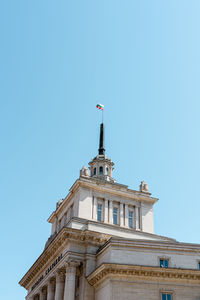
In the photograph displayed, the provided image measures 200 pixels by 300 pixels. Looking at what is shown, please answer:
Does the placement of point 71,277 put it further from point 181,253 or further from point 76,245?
point 181,253

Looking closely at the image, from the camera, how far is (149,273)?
135 feet

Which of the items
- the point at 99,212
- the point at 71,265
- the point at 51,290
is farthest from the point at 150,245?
the point at 51,290

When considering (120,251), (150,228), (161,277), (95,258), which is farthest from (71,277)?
(150,228)

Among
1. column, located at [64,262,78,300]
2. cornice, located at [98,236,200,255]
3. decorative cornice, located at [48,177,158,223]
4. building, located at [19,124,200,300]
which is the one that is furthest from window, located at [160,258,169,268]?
decorative cornice, located at [48,177,158,223]

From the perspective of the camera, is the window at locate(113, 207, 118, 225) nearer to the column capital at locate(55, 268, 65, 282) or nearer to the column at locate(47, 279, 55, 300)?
the column capital at locate(55, 268, 65, 282)

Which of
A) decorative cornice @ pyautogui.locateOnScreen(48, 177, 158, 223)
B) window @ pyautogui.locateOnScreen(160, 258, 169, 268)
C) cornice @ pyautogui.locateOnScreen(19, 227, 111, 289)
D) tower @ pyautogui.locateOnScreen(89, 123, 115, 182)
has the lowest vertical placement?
window @ pyautogui.locateOnScreen(160, 258, 169, 268)

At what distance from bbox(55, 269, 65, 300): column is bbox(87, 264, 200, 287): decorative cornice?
7689 millimetres

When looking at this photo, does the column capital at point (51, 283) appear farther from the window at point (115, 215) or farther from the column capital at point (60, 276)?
the window at point (115, 215)

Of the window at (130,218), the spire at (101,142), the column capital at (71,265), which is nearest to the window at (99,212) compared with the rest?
the window at (130,218)

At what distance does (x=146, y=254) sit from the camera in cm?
4309

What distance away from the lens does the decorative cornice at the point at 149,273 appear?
134ft

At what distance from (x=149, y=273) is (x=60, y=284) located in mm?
11907

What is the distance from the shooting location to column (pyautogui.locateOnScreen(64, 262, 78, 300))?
44.0m

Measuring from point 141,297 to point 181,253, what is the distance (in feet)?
22.7
